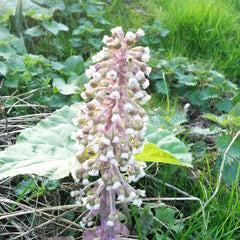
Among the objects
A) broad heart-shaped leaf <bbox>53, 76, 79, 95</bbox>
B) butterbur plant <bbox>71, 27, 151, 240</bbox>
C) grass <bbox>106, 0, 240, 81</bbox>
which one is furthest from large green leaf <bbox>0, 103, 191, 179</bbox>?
grass <bbox>106, 0, 240, 81</bbox>

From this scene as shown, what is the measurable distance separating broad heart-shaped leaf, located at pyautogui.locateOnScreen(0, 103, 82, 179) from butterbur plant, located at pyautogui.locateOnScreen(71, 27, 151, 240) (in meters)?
0.16

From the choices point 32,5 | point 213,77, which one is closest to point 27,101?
point 32,5

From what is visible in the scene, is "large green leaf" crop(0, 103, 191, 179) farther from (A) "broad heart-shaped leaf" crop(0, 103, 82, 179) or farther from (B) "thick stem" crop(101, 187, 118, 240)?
(B) "thick stem" crop(101, 187, 118, 240)

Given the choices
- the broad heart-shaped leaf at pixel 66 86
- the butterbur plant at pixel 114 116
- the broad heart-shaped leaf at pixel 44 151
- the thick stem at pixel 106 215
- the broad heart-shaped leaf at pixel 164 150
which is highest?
the butterbur plant at pixel 114 116

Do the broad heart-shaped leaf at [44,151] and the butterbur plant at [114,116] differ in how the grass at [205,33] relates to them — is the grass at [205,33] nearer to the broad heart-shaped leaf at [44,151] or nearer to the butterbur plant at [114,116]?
the broad heart-shaped leaf at [44,151]

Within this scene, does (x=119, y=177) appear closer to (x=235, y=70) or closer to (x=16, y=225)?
(x=16, y=225)

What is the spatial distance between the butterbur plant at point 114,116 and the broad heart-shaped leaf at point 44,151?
0.16 metres

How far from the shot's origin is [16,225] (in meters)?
1.99

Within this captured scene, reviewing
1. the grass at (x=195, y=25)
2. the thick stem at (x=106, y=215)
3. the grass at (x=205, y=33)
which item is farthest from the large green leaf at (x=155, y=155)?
the grass at (x=205, y=33)

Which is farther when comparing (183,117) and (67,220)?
(183,117)

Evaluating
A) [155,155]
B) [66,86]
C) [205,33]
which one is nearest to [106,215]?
[155,155]

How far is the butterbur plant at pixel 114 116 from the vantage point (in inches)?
56.1

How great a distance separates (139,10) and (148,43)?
1.07 metres

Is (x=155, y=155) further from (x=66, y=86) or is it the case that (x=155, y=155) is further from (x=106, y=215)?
(x=66, y=86)
